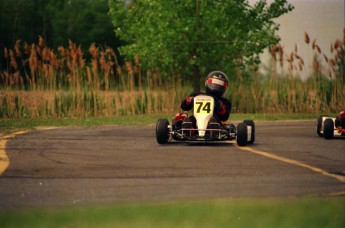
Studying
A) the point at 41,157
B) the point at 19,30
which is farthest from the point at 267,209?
the point at 19,30

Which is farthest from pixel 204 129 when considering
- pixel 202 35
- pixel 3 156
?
pixel 202 35

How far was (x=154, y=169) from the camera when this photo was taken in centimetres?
1255

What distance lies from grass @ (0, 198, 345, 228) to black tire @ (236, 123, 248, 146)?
673 cm

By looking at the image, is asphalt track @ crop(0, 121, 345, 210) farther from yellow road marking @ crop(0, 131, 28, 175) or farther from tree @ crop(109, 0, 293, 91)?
tree @ crop(109, 0, 293, 91)

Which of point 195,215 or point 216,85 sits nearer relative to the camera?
point 195,215

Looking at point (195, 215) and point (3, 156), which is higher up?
point (3, 156)

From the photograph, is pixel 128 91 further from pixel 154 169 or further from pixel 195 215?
pixel 195 215

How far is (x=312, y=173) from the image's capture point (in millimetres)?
12234

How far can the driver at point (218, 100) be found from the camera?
16.8m

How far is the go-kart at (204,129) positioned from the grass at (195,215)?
6846 millimetres

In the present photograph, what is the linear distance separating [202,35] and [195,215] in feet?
70.7

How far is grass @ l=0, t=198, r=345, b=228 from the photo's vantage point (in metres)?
8.05

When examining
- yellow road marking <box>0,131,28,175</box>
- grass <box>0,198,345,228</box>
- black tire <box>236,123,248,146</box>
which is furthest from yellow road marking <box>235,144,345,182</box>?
yellow road marking <box>0,131,28,175</box>

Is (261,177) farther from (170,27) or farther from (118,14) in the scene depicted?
(118,14)
